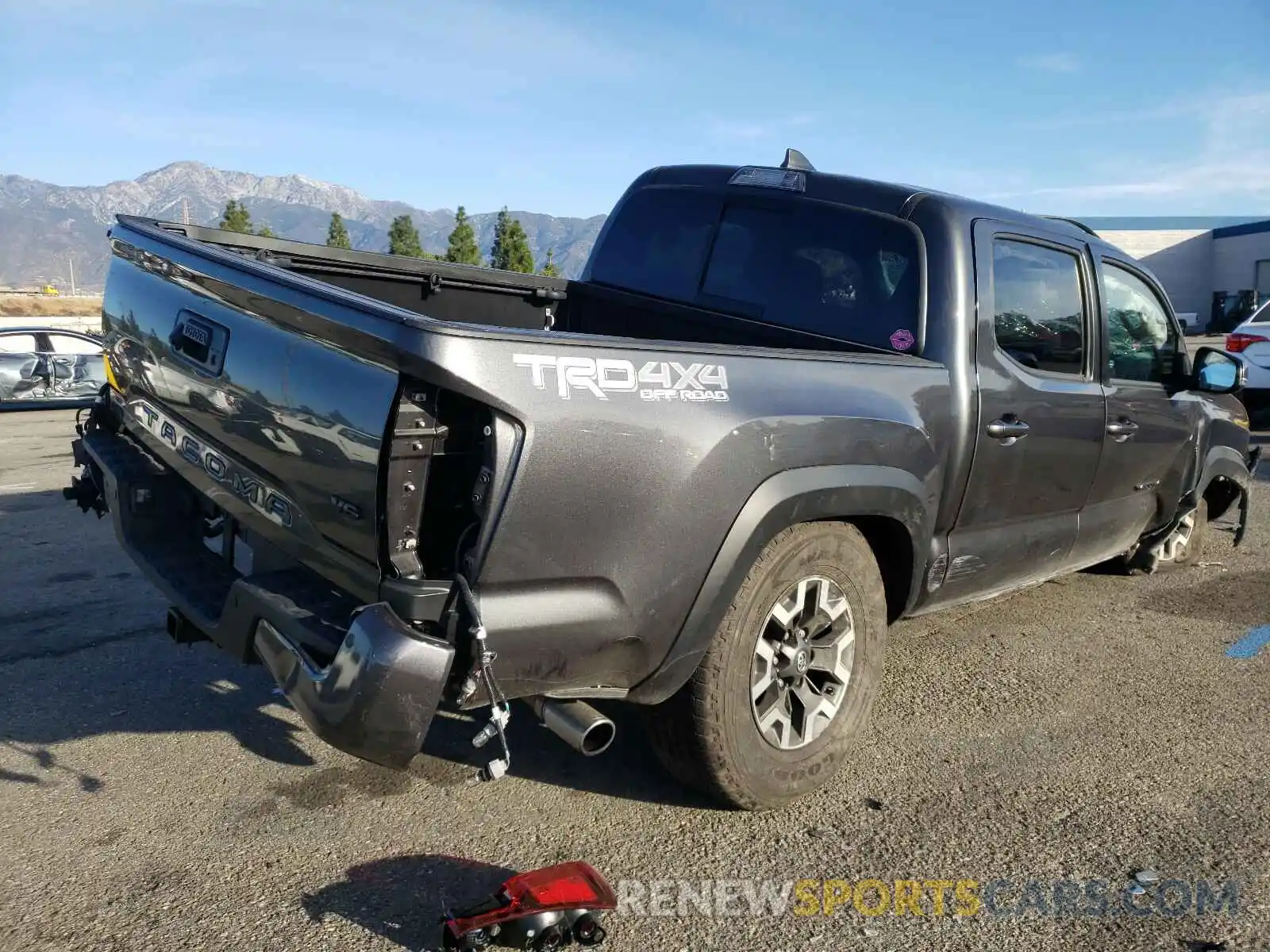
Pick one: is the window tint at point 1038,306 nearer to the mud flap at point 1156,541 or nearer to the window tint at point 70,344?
the mud flap at point 1156,541

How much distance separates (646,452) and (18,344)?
1330 cm

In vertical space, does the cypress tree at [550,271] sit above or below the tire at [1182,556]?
above

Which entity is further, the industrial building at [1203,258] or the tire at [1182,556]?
the industrial building at [1203,258]

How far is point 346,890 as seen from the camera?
274 centimetres

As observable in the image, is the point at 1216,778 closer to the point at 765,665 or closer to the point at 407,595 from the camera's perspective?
the point at 765,665

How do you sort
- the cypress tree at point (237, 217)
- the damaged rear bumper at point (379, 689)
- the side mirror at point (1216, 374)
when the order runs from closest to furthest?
the damaged rear bumper at point (379, 689)
the side mirror at point (1216, 374)
the cypress tree at point (237, 217)

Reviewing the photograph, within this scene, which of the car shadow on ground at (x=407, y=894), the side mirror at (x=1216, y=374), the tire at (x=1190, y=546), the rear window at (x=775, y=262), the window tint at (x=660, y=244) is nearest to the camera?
the car shadow on ground at (x=407, y=894)

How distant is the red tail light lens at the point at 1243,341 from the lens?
1135 centimetres

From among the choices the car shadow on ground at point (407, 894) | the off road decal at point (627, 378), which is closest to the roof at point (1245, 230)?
the off road decal at point (627, 378)

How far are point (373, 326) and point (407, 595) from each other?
2.06ft

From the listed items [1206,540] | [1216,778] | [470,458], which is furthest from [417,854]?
[1206,540]

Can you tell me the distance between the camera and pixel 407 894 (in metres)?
2.72

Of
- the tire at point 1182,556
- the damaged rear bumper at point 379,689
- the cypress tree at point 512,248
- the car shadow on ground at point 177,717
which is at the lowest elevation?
the car shadow on ground at point 177,717

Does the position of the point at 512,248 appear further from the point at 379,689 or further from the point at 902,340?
the point at 379,689
